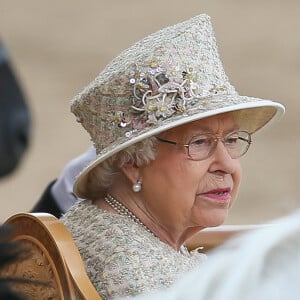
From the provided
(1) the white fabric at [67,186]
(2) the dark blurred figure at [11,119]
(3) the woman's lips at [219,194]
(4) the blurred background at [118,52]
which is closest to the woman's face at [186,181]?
(3) the woman's lips at [219,194]

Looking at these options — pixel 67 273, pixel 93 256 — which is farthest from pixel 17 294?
pixel 93 256

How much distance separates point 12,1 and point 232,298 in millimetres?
10218

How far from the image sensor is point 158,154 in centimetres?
319

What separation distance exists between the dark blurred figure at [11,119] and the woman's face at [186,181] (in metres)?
1.42

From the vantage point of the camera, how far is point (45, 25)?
11.1m

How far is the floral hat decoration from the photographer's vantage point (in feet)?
10.2

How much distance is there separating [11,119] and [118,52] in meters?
8.80

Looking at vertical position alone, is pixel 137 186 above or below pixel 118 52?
above

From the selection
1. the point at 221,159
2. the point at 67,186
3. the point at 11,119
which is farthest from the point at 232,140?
the point at 11,119

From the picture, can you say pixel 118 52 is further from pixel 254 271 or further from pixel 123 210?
pixel 254 271

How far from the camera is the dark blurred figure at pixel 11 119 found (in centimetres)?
170

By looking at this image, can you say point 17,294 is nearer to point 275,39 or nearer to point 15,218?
point 15,218

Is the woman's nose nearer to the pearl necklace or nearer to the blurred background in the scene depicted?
the pearl necklace

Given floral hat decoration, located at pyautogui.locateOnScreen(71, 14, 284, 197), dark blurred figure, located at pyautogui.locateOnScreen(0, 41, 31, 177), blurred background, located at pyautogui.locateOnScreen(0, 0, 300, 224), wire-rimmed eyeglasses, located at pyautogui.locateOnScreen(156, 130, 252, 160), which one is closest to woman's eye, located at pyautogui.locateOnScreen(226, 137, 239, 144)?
wire-rimmed eyeglasses, located at pyautogui.locateOnScreen(156, 130, 252, 160)
